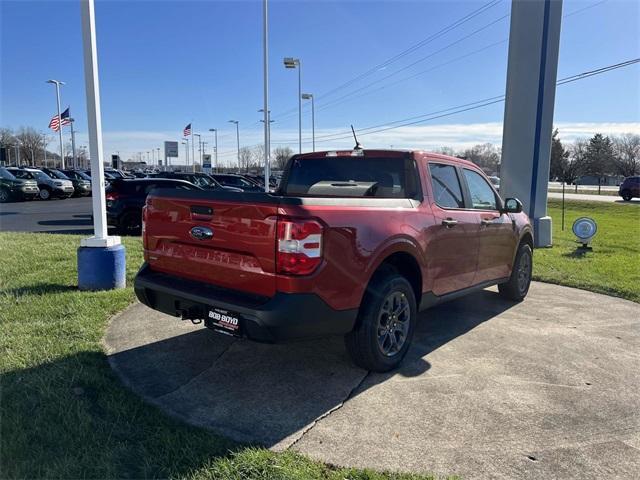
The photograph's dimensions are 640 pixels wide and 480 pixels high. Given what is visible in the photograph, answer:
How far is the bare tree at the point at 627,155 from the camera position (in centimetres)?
7819

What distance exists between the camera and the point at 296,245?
316cm

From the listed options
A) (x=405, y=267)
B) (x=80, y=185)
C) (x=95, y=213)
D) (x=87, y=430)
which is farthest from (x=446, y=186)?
(x=80, y=185)

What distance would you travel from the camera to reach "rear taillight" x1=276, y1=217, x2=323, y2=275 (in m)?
3.16

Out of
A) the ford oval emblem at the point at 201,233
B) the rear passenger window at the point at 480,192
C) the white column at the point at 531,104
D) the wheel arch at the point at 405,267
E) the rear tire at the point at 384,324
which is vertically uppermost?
the white column at the point at 531,104

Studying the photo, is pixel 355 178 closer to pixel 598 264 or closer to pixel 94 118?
pixel 94 118

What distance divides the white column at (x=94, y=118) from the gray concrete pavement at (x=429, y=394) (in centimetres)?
132

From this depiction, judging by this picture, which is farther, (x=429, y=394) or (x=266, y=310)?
(x=429, y=394)

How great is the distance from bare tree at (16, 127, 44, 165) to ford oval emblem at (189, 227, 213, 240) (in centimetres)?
11205

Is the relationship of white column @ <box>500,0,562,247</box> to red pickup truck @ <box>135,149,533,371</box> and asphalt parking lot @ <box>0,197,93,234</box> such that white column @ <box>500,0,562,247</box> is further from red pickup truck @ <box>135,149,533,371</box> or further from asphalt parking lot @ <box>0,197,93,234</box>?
asphalt parking lot @ <box>0,197,93,234</box>

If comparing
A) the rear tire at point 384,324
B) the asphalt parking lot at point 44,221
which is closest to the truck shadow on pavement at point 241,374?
the rear tire at point 384,324

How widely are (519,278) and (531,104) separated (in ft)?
21.3

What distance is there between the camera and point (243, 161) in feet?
411

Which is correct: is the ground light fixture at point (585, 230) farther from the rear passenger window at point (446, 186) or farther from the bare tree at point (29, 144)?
the bare tree at point (29, 144)

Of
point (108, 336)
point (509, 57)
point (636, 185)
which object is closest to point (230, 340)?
point (108, 336)
